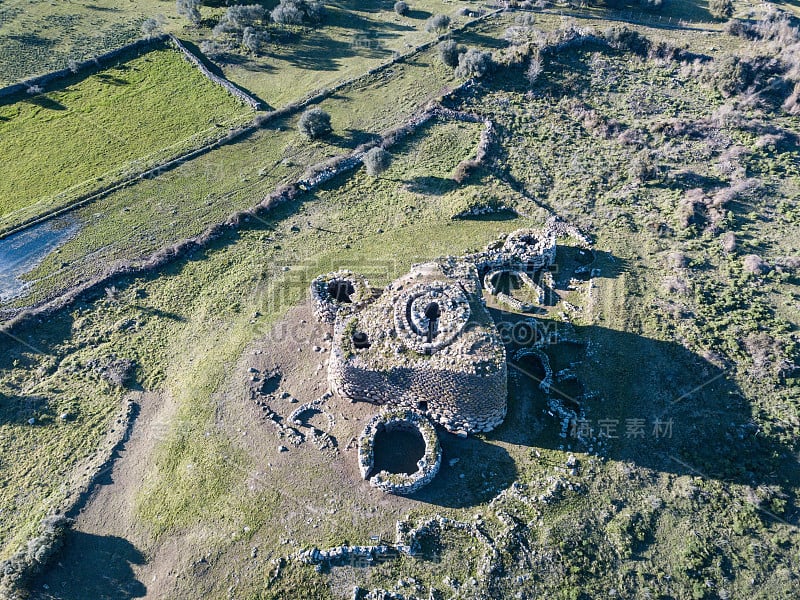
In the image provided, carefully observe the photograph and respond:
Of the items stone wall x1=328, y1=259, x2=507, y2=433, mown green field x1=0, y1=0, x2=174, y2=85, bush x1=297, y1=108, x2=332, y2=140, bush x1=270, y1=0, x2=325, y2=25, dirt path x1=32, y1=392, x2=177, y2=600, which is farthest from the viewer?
bush x1=270, y1=0, x2=325, y2=25

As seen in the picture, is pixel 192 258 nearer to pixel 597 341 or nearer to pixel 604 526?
pixel 597 341

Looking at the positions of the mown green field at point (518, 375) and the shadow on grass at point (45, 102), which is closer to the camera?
the mown green field at point (518, 375)

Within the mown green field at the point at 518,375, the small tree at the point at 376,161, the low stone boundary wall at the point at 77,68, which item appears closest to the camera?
the mown green field at the point at 518,375

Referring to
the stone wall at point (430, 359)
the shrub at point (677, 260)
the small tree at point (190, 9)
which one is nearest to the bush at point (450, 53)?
the small tree at point (190, 9)

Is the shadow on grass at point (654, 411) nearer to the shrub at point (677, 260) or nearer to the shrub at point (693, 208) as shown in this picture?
the shrub at point (677, 260)

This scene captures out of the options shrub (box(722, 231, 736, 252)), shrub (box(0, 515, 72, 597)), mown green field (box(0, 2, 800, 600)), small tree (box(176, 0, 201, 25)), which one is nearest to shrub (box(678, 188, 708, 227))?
mown green field (box(0, 2, 800, 600))

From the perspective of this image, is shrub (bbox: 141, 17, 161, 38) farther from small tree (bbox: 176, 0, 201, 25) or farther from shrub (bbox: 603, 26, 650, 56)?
shrub (bbox: 603, 26, 650, 56)
